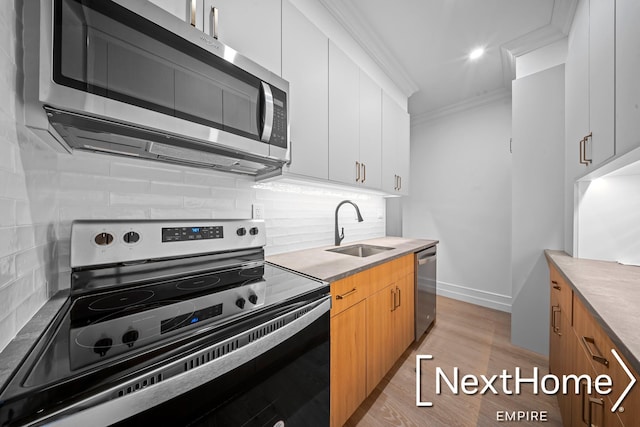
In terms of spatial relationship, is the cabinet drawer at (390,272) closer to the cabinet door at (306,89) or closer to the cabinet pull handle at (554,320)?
the cabinet door at (306,89)

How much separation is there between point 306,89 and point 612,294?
66.5 inches

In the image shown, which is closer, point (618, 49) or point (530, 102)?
point (618, 49)

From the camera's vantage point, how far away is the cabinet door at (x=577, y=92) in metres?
1.34

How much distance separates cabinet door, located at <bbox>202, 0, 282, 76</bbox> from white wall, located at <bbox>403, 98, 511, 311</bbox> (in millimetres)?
2772

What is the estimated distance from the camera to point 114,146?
93 cm

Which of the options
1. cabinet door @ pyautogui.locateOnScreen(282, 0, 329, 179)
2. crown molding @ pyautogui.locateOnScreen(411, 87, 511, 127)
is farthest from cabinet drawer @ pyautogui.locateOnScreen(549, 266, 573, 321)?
crown molding @ pyautogui.locateOnScreen(411, 87, 511, 127)

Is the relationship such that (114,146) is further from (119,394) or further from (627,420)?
(627,420)

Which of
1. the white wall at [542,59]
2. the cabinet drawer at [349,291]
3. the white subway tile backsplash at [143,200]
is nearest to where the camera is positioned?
the white subway tile backsplash at [143,200]

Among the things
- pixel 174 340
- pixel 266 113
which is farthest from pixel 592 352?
pixel 266 113

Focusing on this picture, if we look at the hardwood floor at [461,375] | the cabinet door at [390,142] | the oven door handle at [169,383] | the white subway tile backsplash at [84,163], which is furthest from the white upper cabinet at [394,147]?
the white subway tile backsplash at [84,163]

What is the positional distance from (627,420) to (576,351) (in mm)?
554

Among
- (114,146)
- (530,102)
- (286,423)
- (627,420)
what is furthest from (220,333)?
(530,102)

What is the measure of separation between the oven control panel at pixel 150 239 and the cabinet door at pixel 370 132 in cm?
111

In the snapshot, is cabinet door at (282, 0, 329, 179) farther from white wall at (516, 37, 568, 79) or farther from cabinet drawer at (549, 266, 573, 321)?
white wall at (516, 37, 568, 79)
